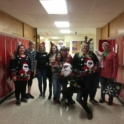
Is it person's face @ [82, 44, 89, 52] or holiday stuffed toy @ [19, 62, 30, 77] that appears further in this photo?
holiday stuffed toy @ [19, 62, 30, 77]

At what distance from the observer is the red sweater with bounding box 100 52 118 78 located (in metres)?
3.11

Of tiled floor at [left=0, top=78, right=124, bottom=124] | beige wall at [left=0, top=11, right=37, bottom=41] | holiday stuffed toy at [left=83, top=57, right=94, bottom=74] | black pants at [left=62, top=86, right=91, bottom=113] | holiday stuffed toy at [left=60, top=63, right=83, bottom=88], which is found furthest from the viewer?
beige wall at [left=0, top=11, right=37, bottom=41]

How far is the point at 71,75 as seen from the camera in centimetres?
288

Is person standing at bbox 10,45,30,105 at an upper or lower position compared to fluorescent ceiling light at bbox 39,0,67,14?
lower

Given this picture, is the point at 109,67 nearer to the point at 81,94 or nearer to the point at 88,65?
the point at 88,65

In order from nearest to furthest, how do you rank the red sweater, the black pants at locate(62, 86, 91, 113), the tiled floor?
the tiled floor
the black pants at locate(62, 86, 91, 113)
the red sweater

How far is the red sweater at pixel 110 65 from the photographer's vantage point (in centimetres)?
311

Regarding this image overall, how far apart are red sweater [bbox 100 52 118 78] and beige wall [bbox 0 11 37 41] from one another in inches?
111

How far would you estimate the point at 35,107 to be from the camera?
3.19 m

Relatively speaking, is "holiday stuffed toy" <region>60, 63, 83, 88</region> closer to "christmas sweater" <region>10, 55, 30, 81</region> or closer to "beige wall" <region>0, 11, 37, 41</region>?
"christmas sweater" <region>10, 55, 30, 81</region>

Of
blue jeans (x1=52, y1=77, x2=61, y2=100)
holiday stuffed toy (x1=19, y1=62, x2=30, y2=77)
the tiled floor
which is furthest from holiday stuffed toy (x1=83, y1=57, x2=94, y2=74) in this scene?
holiday stuffed toy (x1=19, y1=62, x2=30, y2=77)

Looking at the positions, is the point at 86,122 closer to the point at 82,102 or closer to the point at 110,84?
the point at 82,102

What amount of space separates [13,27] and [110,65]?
3.32 m

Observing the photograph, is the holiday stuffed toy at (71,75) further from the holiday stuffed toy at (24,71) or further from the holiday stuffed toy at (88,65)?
the holiday stuffed toy at (24,71)
